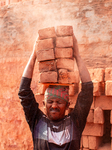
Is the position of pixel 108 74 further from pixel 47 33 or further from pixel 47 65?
pixel 47 33

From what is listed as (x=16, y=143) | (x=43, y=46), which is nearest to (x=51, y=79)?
(x=43, y=46)

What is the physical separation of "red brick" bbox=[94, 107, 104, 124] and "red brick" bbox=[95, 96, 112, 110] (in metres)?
0.07

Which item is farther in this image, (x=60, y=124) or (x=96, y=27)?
(x=96, y=27)

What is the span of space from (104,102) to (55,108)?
1.12m

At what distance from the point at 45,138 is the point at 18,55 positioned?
2.20m

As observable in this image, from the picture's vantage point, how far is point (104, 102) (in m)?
3.36

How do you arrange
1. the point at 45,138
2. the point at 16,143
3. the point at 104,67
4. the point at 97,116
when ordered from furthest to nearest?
the point at 16,143 → the point at 104,67 → the point at 97,116 → the point at 45,138

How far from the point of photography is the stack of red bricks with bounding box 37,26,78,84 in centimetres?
260

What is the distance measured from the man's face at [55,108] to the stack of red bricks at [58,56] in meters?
0.26

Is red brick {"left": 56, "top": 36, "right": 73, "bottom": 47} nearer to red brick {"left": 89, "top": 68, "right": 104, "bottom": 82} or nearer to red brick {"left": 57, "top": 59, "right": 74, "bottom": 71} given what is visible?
red brick {"left": 57, "top": 59, "right": 74, "bottom": 71}

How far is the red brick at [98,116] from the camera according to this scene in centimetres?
332

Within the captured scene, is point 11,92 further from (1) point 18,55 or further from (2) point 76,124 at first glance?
(2) point 76,124

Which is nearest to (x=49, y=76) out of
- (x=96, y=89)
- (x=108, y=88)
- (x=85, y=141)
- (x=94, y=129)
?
(x=96, y=89)

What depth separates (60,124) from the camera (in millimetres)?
2643
